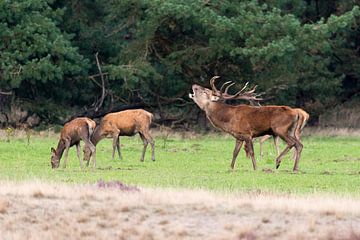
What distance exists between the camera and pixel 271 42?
3562cm

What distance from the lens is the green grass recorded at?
20375 millimetres

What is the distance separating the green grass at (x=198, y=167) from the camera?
20.4m

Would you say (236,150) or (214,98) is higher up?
(214,98)

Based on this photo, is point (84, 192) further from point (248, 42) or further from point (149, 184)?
point (248, 42)

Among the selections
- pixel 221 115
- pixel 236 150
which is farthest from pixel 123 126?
pixel 236 150

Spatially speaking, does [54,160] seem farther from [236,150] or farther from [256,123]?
[256,123]

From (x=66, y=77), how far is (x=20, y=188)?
22.4 m

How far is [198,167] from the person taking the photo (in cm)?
2452

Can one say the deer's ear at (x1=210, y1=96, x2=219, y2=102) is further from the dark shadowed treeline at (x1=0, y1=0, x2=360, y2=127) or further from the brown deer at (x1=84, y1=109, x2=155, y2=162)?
the dark shadowed treeline at (x1=0, y1=0, x2=360, y2=127)

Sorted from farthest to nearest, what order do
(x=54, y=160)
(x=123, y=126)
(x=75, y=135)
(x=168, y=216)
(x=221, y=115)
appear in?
(x=123, y=126) → (x=75, y=135) → (x=54, y=160) → (x=221, y=115) → (x=168, y=216)

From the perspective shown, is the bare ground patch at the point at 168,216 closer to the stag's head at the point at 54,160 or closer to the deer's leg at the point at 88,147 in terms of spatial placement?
the stag's head at the point at 54,160

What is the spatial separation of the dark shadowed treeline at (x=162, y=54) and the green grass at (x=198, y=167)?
402cm

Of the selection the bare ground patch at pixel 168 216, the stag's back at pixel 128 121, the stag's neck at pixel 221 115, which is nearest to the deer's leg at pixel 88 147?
the stag's back at pixel 128 121

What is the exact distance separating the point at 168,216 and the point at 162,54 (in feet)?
79.4
